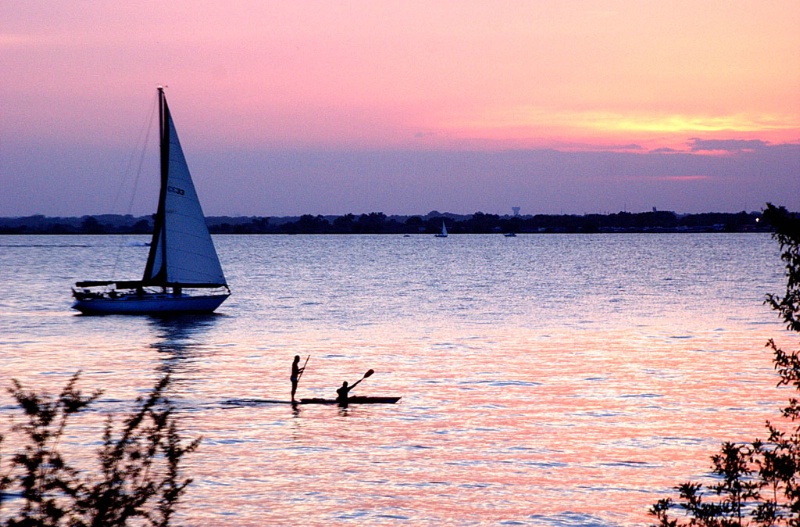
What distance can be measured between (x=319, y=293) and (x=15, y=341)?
161ft

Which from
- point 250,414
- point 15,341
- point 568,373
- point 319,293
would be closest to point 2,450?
point 250,414

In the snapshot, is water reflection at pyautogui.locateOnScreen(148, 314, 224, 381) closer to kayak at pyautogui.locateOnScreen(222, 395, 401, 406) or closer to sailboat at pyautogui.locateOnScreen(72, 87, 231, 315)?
sailboat at pyautogui.locateOnScreen(72, 87, 231, 315)

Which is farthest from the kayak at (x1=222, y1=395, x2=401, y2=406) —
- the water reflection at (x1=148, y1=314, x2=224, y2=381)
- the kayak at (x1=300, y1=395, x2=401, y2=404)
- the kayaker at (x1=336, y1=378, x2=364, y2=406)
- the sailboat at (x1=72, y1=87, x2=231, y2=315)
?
the sailboat at (x1=72, y1=87, x2=231, y2=315)

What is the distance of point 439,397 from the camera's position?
35312 millimetres

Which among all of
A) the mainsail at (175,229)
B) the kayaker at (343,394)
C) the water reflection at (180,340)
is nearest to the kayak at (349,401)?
the kayaker at (343,394)

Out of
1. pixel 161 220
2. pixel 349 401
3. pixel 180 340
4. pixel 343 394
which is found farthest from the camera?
pixel 161 220

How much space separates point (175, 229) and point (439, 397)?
3137 cm

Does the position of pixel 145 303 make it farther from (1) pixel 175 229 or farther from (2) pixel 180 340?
(2) pixel 180 340

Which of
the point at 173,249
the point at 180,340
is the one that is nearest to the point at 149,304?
the point at 173,249

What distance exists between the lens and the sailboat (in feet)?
199

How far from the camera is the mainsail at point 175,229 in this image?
60.6m

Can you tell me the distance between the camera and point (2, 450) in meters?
26.8

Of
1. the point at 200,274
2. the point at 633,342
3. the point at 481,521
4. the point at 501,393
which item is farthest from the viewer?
the point at 200,274

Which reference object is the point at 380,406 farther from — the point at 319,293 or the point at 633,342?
the point at 319,293
